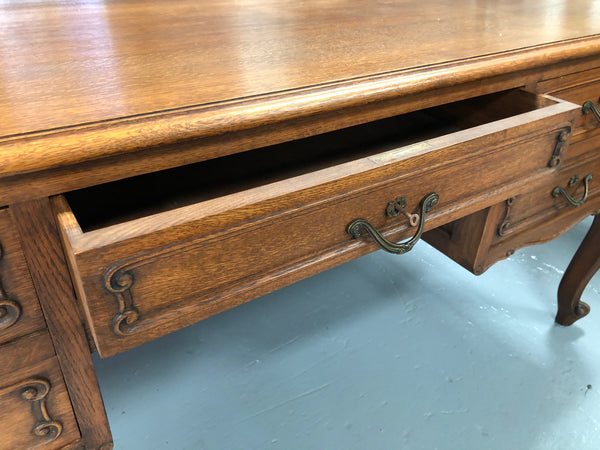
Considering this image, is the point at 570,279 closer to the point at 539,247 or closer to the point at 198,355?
the point at 539,247

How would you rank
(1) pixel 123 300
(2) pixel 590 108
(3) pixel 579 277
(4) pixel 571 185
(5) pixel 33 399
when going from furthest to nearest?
(3) pixel 579 277 → (4) pixel 571 185 → (2) pixel 590 108 → (5) pixel 33 399 → (1) pixel 123 300

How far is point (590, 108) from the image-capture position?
704mm

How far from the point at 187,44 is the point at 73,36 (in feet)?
0.48

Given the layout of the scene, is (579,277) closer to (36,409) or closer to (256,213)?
(256,213)

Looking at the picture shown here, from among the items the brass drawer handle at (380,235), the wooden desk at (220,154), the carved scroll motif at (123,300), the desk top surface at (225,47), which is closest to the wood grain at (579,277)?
the wooden desk at (220,154)

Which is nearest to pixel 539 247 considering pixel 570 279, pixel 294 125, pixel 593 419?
pixel 570 279

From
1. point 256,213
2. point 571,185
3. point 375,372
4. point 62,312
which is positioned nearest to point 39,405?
point 62,312

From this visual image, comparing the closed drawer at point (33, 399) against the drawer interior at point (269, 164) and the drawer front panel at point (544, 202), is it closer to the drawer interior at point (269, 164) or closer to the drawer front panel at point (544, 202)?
the drawer interior at point (269, 164)

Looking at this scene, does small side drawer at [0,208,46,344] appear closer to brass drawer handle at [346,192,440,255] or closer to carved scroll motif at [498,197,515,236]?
brass drawer handle at [346,192,440,255]

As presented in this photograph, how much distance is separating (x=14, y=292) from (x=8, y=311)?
0.02m

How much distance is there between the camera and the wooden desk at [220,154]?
364 mm

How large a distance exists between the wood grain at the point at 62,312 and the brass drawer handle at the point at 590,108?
696 mm

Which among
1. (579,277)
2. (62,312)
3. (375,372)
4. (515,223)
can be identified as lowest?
(375,372)

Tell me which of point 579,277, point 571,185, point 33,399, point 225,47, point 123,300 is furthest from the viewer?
point 579,277
